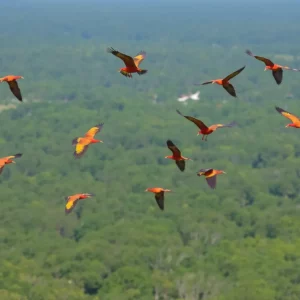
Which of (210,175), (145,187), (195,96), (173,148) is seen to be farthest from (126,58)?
(195,96)

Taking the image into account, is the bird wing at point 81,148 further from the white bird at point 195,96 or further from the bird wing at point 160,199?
the white bird at point 195,96

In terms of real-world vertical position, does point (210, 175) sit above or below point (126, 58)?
below

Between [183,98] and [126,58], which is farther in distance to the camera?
[183,98]

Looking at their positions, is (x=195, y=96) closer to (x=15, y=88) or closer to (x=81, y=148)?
(x=81, y=148)

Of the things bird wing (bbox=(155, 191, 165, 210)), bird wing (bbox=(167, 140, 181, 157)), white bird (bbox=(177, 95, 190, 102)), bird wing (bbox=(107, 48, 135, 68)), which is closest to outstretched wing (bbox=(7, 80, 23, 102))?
bird wing (bbox=(107, 48, 135, 68))

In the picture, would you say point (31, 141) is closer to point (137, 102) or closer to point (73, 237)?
point (137, 102)

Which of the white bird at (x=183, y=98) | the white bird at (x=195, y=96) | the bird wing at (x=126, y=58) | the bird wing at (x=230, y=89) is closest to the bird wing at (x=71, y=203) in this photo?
the bird wing at (x=126, y=58)
